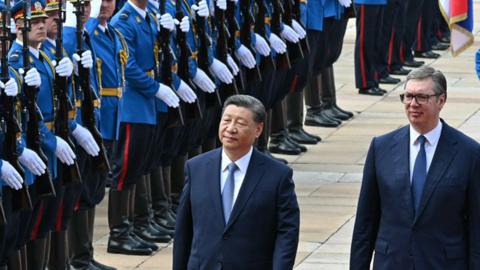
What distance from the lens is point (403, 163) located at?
26.5ft

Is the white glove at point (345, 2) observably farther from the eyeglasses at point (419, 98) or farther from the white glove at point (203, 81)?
the eyeglasses at point (419, 98)

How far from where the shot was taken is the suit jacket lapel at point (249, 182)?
809 centimetres

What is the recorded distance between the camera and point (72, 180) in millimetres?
10719

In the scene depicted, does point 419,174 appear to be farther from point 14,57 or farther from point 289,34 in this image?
point 289,34

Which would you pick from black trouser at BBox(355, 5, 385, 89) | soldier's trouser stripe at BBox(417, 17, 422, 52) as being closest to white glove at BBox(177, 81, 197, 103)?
black trouser at BBox(355, 5, 385, 89)

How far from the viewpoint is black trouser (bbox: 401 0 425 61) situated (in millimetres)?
19984

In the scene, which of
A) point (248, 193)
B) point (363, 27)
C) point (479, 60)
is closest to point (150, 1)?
point (479, 60)

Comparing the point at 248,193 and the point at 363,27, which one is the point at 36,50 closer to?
the point at 248,193

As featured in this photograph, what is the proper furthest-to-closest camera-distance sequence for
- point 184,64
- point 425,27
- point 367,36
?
point 425,27
point 367,36
point 184,64

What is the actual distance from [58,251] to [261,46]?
3.92 metres

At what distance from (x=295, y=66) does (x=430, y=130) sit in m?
7.49

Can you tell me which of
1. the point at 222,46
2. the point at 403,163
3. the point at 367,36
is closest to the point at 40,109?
the point at 403,163

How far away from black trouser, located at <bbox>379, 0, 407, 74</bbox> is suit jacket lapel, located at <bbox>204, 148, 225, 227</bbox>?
10667mm

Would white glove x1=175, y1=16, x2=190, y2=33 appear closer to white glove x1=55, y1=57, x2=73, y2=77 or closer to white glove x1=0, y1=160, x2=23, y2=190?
white glove x1=55, y1=57, x2=73, y2=77
